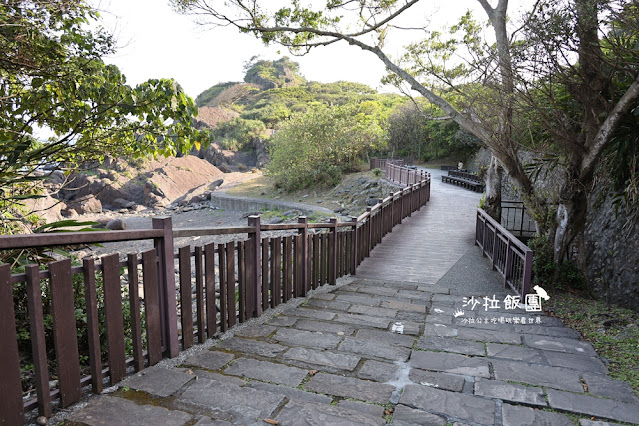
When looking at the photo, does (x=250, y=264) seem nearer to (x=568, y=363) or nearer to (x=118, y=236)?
(x=118, y=236)

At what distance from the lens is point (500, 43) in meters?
7.98

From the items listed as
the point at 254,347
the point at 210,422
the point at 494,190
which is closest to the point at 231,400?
the point at 210,422

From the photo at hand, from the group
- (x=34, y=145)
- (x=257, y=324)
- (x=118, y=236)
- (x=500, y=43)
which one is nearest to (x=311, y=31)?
(x=500, y=43)

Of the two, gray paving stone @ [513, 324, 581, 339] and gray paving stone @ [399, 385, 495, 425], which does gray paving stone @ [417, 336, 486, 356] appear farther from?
gray paving stone @ [399, 385, 495, 425]

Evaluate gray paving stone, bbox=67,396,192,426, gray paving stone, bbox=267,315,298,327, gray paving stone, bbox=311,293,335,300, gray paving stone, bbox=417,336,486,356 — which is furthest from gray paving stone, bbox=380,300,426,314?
gray paving stone, bbox=67,396,192,426

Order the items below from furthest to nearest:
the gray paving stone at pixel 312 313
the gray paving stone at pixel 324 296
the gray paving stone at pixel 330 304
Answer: the gray paving stone at pixel 324 296 → the gray paving stone at pixel 330 304 → the gray paving stone at pixel 312 313

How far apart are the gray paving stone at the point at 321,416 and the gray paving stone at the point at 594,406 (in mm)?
1254

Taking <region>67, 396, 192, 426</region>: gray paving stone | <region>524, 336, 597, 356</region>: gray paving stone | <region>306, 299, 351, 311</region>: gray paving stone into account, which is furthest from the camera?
<region>306, 299, 351, 311</region>: gray paving stone

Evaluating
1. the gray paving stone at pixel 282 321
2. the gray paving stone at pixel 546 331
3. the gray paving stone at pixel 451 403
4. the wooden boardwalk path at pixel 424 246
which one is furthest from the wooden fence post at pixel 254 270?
the wooden boardwalk path at pixel 424 246

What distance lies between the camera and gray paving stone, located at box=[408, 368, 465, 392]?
288 centimetres

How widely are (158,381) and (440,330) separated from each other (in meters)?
2.76

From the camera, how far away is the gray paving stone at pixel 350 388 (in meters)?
2.69

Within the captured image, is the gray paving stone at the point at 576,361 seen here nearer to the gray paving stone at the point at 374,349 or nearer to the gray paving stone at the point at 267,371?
the gray paving stone at the point at 374,349

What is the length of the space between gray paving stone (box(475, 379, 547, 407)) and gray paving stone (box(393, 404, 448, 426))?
0.51m
